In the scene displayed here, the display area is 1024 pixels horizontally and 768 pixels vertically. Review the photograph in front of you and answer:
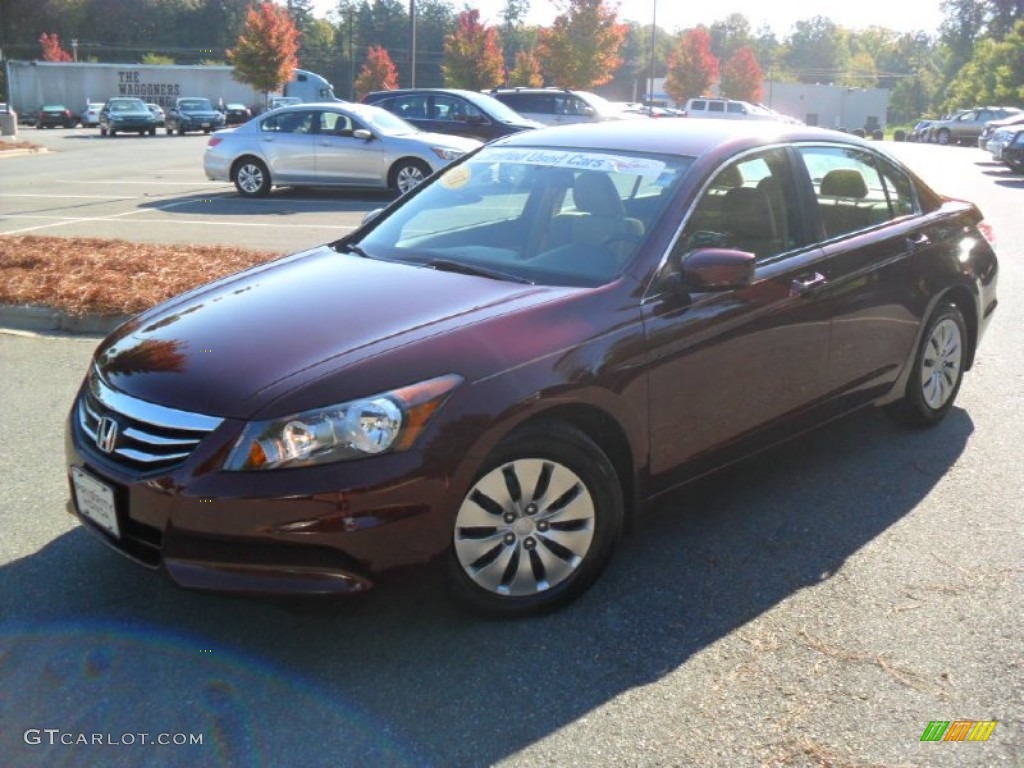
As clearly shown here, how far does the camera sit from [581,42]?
158ft

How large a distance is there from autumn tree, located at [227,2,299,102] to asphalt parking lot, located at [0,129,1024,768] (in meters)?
46.9

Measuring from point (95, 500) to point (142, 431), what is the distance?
32 cm

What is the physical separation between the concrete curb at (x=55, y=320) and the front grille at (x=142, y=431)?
4.17m

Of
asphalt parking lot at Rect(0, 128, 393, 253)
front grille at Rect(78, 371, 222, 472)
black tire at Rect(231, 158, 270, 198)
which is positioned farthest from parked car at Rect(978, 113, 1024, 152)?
front grille at Rect(78, 371, 222, 472)

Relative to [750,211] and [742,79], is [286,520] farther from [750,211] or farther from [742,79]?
[742,79]

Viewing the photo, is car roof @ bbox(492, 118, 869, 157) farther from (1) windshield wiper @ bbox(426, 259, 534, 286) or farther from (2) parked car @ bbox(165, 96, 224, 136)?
(2) parked car @ bbox(165, 96, 224, 136)

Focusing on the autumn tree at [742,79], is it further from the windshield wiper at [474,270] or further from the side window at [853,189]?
the windshield wiper at [474,270]

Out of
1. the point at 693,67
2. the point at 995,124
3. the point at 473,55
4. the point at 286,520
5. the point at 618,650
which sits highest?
the point at 693,67

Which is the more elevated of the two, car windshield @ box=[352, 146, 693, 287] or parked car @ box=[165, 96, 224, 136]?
car windshield @ box=[352, 146, 693, 287]

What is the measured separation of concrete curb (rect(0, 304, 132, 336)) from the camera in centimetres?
744

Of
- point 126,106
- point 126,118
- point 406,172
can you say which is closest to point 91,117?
point 126,106

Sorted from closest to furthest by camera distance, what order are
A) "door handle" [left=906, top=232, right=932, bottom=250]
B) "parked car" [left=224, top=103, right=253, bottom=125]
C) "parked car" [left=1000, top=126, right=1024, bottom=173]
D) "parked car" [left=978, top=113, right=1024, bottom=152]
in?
"door handle" [left=906, top=232, right=932, bottom=250], "parked car" [left=1000, top=126, right=1024, bottom=173], "parked car" [left=978, top=113, right=1024, bottom=152], "parked car" [left=224, top=103, right=253, bottom=125]

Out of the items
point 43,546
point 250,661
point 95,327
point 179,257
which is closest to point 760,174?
point 250,661

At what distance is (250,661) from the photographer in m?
3.27
